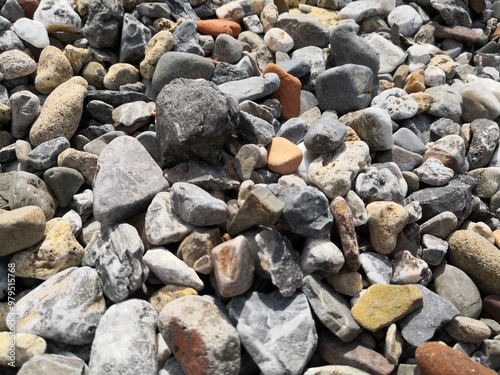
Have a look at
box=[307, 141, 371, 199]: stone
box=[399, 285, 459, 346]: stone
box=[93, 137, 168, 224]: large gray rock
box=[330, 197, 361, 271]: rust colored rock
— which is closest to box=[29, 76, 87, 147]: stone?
box=[93, 137, 168, 224]: large gray rock

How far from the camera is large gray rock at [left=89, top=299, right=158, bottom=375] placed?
1914mm

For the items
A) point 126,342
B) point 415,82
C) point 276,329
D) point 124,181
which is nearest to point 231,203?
point 124,181

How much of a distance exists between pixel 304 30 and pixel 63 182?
1948mm

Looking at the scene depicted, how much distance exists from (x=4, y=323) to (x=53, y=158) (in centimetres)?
84

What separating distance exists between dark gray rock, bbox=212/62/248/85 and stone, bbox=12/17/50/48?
41.5 inches

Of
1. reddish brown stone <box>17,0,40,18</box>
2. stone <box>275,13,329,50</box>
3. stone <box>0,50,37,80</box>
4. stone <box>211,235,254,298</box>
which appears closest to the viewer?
stone <box>211,235,254,298</box>

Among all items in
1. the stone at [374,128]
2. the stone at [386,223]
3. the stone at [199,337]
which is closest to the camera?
the stone at [199,337]

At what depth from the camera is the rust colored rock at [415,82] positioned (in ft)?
10.4

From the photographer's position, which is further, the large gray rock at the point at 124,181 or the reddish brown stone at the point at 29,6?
the reddish brown stone at the point at 29,6

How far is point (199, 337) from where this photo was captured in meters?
1.87

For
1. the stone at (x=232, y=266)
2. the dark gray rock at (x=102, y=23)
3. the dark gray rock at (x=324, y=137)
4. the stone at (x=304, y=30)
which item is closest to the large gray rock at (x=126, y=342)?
the stone at (x=232, y=266)

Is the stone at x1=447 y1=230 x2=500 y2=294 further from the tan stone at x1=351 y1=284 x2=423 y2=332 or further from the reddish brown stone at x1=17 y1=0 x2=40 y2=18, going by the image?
the reddish brown stone at x1=17 y1=0 x2=40 y2=18

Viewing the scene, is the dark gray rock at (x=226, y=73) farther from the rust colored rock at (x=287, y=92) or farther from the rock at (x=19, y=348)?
the rock at (x=19, y=348)

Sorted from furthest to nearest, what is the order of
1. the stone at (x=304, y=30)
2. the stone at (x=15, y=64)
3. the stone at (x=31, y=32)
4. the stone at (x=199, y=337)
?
the stone at (x=304, y=30)
the stone at (x=31, y=32)
the stone at (x=15, y=64)
the stone at (x=199, y=337)
